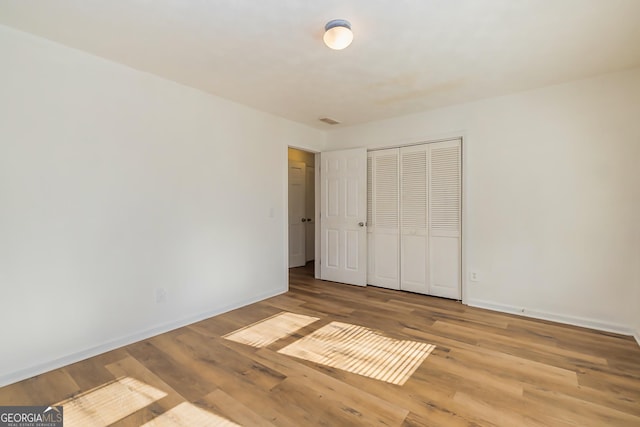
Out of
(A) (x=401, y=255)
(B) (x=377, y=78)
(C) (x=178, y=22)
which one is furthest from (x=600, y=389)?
(C) (x=178, y=22)

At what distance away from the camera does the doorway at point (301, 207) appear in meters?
6.21

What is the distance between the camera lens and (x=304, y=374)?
221cm

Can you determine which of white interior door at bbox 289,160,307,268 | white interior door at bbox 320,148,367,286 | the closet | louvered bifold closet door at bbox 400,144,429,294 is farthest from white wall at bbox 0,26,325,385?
white interior door at bbox 289,160,307,268

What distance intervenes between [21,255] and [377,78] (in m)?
3.26

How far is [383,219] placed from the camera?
4.50 meters

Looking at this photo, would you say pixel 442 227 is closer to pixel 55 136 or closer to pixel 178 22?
pixel 178 22

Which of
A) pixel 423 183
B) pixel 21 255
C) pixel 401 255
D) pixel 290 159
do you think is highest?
pixel 290 159

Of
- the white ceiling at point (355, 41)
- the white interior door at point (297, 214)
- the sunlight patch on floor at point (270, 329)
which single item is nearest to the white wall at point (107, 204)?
the white ceiling at point (355, 41)

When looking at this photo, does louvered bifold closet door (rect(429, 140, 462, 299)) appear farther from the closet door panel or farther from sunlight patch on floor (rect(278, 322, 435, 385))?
sunlight patch on floor (rect(278, 322, 435, 385))

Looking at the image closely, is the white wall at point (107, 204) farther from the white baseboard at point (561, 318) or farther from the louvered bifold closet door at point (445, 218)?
the white baseboard at point (561, 318)


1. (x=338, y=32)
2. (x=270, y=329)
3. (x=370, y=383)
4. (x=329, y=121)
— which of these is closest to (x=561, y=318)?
(x=370, y=383)

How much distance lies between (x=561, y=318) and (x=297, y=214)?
4492 mm

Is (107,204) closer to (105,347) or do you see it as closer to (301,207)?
(105,347)

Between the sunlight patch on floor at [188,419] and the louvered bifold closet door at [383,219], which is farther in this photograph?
the louvered bifold closet door at [383,219]
